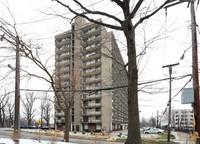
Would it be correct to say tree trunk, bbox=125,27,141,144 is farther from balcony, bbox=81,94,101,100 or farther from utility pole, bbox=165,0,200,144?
balcony, bbox=81,94,101,100

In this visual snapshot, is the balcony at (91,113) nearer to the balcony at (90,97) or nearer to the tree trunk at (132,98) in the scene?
the balcony at (90,97)

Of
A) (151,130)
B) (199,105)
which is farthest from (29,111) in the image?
(199,105)

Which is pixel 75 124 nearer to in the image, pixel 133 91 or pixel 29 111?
pixel 29 111

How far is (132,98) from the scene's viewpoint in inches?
201

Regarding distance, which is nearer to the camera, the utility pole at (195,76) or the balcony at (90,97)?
the utility pole at (195,76)

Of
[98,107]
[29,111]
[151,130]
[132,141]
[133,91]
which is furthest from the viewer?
[29,111]

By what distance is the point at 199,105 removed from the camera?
26.4 ft

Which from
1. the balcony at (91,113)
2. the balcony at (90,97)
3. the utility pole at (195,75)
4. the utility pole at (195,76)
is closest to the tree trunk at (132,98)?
the utility pole at (195,76)

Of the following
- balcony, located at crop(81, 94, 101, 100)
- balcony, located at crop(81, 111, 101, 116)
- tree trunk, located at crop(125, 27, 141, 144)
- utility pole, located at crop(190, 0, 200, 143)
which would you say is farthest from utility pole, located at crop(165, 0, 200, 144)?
balcony, located at crop(81, 111, 101, 116)

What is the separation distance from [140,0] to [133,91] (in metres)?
2.96

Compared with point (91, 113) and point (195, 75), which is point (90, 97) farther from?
point (195, 75)

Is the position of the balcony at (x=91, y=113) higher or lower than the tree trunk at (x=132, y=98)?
lower

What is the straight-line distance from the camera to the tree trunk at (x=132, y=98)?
15.9 feet

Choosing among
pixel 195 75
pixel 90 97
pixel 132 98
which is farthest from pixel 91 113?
pixel 132 98
